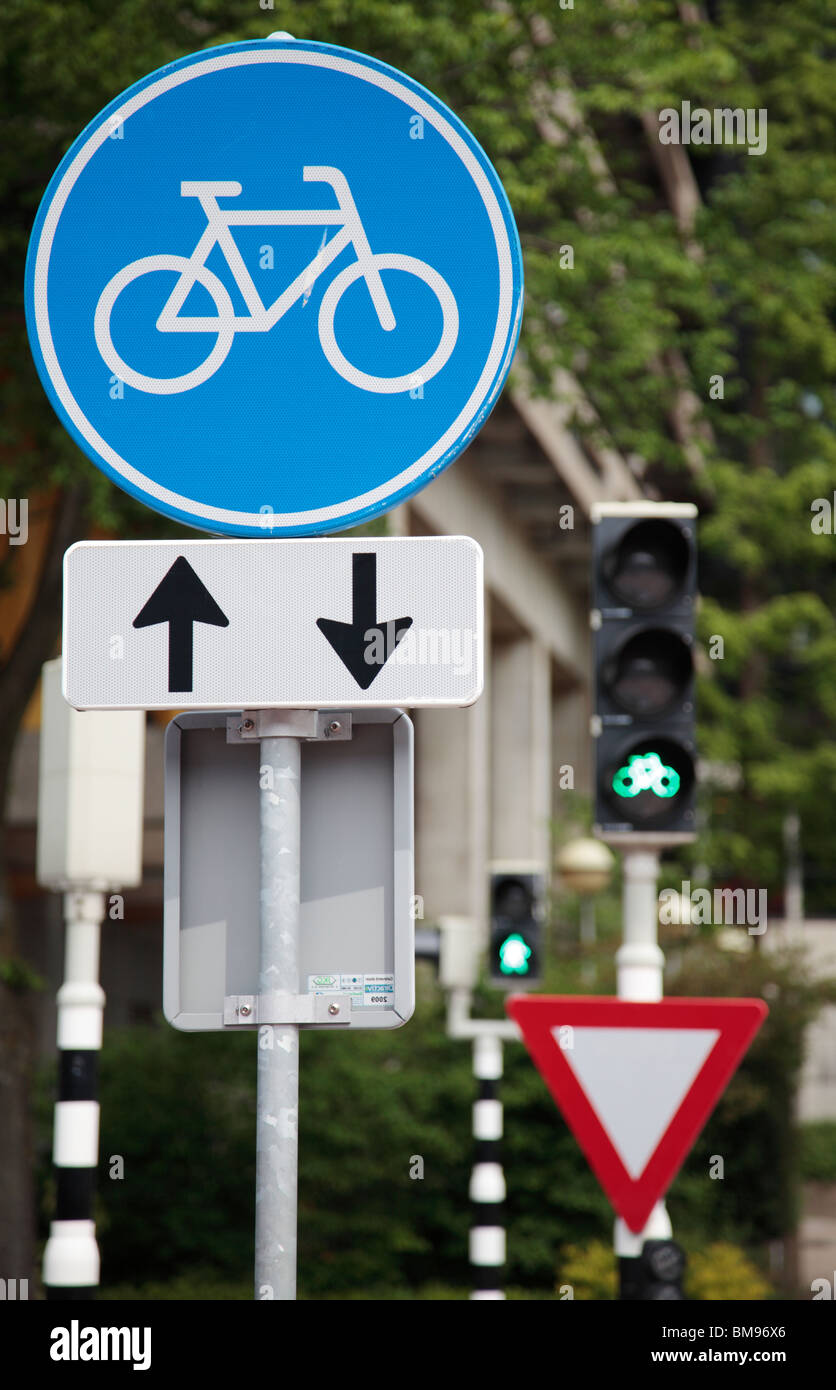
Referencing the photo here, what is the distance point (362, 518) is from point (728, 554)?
2998cm

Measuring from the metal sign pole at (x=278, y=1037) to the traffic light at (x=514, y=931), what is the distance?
9.31m

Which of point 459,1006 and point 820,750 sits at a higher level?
point 820,750

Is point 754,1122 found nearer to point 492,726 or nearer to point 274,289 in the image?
point 492,726

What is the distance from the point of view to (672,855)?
32.2 meters

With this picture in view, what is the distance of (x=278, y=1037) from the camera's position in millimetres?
2686

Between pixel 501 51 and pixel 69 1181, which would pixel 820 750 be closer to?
pixel 501 51

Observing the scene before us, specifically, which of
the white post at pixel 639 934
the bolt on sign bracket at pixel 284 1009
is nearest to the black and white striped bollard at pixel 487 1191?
the white post at pixel 639 934

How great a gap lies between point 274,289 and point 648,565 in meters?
3.28

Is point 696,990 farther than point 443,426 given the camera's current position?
Yes

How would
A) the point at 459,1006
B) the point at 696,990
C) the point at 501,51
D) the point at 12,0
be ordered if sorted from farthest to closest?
the point at 696,990, the point at 459,1006, the point at 501,51, the point at 12,0

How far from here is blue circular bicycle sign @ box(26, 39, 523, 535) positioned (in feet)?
9.43

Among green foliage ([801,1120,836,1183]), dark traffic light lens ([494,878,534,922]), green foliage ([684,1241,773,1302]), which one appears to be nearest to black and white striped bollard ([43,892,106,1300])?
dark traffic light lens ([494,878,534,922])

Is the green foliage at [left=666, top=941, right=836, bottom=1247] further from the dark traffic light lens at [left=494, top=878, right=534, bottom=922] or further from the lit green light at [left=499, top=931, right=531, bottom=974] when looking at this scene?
the dark traffic light lens at [left=494, top=878, right=534, bottom=922]

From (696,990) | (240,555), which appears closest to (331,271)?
(240,555)
